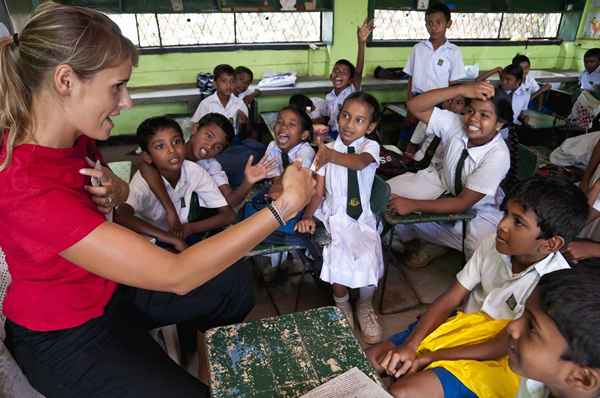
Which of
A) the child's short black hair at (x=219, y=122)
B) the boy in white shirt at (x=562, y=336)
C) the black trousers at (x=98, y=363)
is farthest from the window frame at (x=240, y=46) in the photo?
the boy in white shirt at (x=562, y=336)

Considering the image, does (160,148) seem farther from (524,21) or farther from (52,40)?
(524,21)

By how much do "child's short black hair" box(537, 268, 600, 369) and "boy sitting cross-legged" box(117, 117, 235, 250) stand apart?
1.42 metres

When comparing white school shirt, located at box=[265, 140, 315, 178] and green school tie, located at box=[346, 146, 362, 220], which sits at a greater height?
white school shirt, located at box=[265, 140, 315, 178]

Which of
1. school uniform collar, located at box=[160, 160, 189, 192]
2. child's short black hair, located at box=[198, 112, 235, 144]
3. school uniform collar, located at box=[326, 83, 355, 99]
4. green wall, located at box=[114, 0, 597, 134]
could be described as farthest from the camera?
green wall, located at box=[114, 0, 597, 134]

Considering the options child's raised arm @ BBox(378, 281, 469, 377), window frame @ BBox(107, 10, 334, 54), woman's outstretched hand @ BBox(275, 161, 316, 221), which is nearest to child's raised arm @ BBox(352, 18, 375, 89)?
window frame @ BBox(107, 10, 334, 54)

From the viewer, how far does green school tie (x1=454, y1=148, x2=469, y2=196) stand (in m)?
2.38

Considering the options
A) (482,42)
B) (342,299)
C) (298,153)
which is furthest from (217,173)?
(482,42)

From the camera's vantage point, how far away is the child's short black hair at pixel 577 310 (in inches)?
33.4

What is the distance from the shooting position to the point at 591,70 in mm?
4875

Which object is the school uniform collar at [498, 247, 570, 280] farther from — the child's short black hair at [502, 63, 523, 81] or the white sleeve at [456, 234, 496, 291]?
the child's short black hair at [502, 63, 523, 81]

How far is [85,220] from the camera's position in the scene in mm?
970

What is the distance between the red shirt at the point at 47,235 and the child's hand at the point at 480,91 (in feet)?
6.11

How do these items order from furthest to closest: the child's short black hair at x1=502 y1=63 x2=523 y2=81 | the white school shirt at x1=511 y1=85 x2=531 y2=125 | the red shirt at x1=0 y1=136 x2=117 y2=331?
the white school shirt at x1=511 y1=85 x2=531 y2=125 → the child's short black hair at x1=502 y1=63 x2=523 y2=81 → the red shirt at x1=0 y1=136 x2=117 y2=331

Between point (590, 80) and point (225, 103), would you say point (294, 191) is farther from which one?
point (590, 80)
